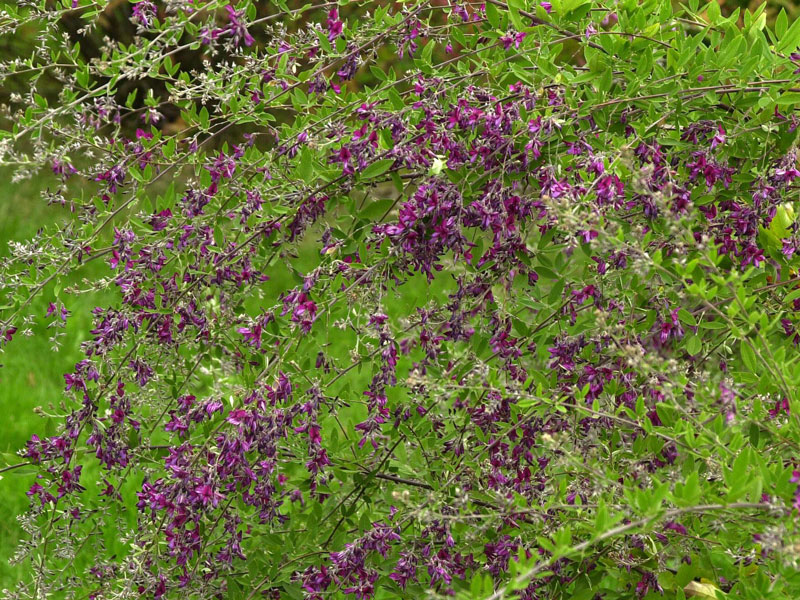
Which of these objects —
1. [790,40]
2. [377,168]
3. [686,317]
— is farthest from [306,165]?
[790,40]

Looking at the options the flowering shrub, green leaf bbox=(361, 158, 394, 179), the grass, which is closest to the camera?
the flowering shrub

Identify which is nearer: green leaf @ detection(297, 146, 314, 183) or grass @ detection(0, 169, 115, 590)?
green leaf @ detection(297, 146, 314, 183)

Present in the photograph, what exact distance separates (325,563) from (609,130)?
1.22m

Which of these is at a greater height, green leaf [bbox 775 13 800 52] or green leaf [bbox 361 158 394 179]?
green leaf [bbox 775 13 800 52]

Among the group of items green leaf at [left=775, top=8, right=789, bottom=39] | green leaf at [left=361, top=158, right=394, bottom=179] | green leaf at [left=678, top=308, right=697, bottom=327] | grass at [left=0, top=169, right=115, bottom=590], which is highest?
green leaf at [left=775, top=8, right=789, bottom=39]

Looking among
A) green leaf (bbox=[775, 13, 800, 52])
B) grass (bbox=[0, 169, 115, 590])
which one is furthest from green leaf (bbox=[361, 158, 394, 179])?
grass (bbox=[0, 169, 115, 590])

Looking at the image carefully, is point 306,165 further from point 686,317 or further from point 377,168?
point 686,317

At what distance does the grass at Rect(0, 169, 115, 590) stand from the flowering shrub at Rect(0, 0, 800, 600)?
2.30 feet

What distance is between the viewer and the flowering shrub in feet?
7.23

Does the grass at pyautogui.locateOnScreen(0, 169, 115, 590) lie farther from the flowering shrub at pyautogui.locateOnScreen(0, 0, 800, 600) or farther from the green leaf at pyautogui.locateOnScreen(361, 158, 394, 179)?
the green leaf at pyautogui.locateOnScreen(361, 158, 394, 179)

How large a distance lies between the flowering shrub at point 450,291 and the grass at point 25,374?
701 mm

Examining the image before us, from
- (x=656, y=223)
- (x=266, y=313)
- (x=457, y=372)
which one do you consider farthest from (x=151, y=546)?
(x=656, y=223)

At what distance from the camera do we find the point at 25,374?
5.45 m

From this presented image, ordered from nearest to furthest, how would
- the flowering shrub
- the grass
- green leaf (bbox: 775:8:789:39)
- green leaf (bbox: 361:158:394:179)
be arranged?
the flowering shrub
green leaf (bbox: 361:158:394:179)
green leaf (bbox: 775:8:789:39)
the grass
